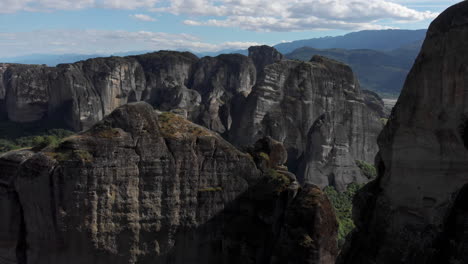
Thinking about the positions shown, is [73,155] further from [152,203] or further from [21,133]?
[21,133]

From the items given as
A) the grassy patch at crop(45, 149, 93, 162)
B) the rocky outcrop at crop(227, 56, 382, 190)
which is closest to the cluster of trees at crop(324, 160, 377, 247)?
the rocky outcrop at crop(227, 56, 382, 190)

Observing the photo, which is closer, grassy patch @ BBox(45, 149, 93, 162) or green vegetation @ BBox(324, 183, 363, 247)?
grassy patch @ BBox(45, 149, 93, 162)

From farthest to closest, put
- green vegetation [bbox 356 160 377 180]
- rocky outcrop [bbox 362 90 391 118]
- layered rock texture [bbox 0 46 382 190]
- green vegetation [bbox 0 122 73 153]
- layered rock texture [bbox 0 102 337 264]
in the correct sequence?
rocky outcrop [bbox 362 90 391 118], green vegetation [bbox 0 122 73 153], green vegetation [bbox 356 160 377 180], layered rock texture [bbox 0 46 382 190], layered rock texture [bbox 0 102 337 264]

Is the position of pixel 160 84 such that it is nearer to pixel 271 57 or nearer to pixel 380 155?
pixel 271 57

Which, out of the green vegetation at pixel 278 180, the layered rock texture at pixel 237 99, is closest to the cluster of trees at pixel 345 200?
the layered rock texture at pixel 237 99

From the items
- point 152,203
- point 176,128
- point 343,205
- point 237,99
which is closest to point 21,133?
point 237,99

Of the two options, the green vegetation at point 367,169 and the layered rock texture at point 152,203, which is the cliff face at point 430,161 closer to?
the layered rock texture at point 152,203

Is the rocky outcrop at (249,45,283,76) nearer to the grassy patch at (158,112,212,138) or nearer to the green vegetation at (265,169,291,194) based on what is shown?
the grassy patch at (158,112,212,138)
